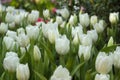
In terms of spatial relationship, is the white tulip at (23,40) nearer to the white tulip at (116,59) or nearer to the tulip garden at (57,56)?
the tulip garden at (57,56)

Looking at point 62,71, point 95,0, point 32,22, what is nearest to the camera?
point 62,71

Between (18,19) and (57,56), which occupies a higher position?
(18,19)

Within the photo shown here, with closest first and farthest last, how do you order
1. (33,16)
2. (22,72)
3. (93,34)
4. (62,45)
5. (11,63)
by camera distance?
(22,72) < (11,63) < (62,45) < (93,34) < (33,16)

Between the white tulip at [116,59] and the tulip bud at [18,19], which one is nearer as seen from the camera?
the white tulip at [116,59]

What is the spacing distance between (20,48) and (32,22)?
120 cm

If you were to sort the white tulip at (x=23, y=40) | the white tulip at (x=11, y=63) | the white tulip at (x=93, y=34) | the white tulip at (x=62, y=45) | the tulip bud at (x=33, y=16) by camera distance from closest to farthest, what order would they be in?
1. the white tulip at (x=11, y=63)
2. the white tulip at (x=62, y=45)
3. the white tulip at (x=23, y=40)
4. the white tulip at (x=93, y=34)
5. the tulip bud at (x=33, y=16)

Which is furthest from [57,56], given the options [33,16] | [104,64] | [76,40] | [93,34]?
[33,16]

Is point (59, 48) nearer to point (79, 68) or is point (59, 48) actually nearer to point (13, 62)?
point (79, 68)

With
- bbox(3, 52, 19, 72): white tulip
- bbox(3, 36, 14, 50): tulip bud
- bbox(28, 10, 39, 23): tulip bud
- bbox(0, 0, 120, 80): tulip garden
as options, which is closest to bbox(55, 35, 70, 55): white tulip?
bbox(0, 0, 120, 80): tulip garden

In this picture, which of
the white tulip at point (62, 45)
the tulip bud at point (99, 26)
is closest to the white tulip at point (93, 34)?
the tulip bud at point (99, 26)

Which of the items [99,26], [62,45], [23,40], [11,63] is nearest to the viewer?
[11,63]

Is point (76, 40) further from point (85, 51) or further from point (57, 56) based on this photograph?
point (85, 51)

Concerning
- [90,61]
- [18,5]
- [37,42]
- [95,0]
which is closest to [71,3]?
[95,0]

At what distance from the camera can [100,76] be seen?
1888mm
